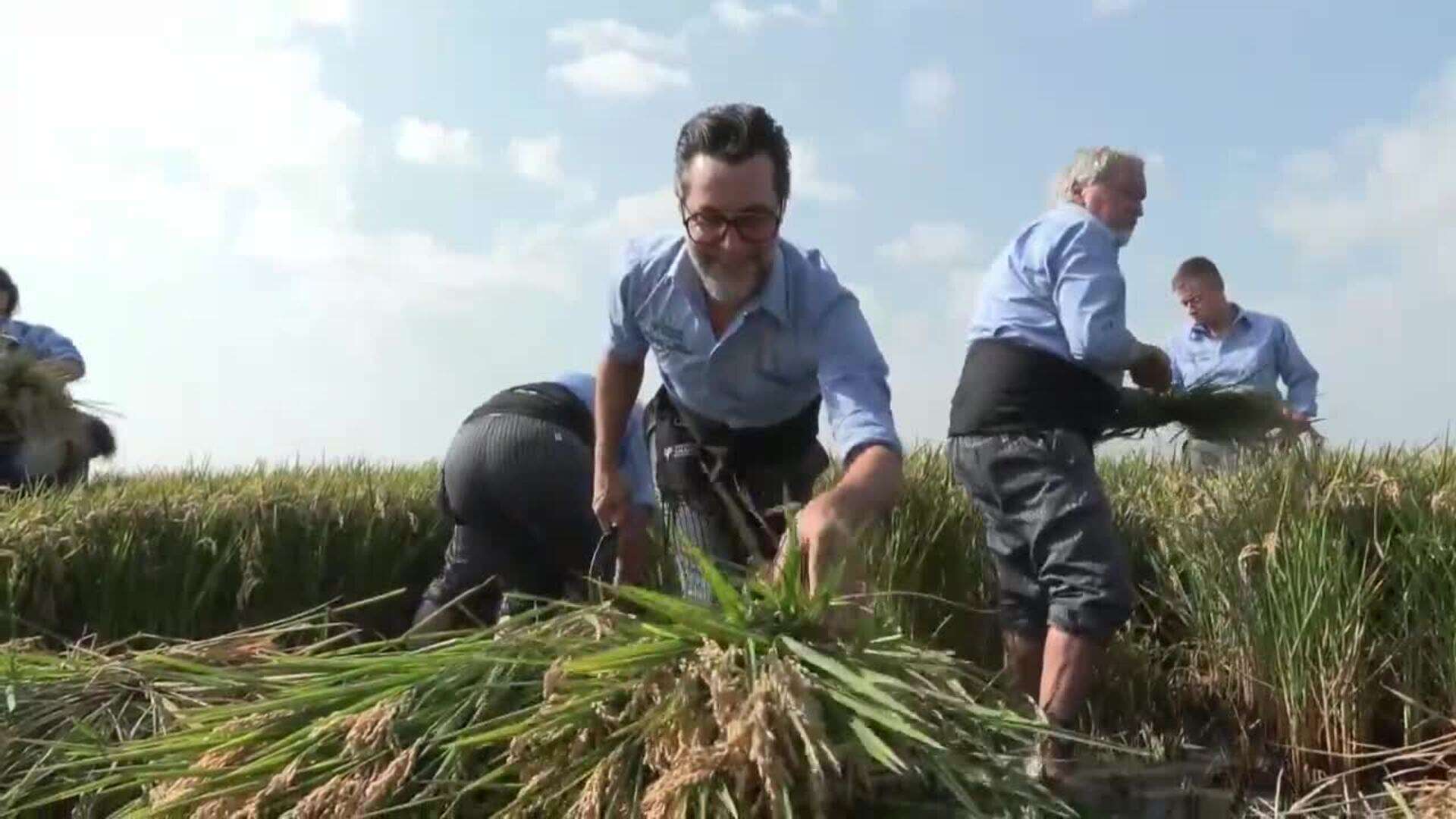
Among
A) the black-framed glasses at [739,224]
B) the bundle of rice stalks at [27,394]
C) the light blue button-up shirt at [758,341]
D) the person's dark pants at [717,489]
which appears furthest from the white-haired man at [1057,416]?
the bundle of rice stalks at [27,394]

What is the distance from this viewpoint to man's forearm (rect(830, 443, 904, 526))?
6.20 feet

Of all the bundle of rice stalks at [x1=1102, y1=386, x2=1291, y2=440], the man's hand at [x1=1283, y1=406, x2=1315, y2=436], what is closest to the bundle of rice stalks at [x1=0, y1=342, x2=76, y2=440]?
the bundle of rice stalks at [x1=1102, y1=386, x2=1291, y2=440]

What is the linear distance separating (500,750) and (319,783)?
8.0 inches

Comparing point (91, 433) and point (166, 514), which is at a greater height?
point (91, 433)

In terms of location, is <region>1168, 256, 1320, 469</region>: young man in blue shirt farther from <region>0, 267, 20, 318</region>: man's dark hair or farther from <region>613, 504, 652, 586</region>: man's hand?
<region>0, 267, 20, 318</region>: man's dark hair

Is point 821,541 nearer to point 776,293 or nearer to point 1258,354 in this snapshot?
point 776,293

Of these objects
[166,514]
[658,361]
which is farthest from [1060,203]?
[166,514]

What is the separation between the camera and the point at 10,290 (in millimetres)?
4926

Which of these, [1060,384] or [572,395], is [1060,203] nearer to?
[1060,384]

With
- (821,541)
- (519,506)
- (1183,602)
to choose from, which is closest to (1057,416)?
(1183,602)

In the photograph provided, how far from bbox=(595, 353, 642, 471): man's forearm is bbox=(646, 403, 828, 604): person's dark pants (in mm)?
124

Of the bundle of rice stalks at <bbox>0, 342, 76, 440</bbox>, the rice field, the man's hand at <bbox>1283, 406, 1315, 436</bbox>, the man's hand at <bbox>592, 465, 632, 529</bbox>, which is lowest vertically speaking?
the rice field

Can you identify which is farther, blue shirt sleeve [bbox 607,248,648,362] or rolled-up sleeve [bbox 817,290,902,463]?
blue shirt sleeve [bbox 607,248,648,362]

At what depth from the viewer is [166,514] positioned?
4.64 metres
